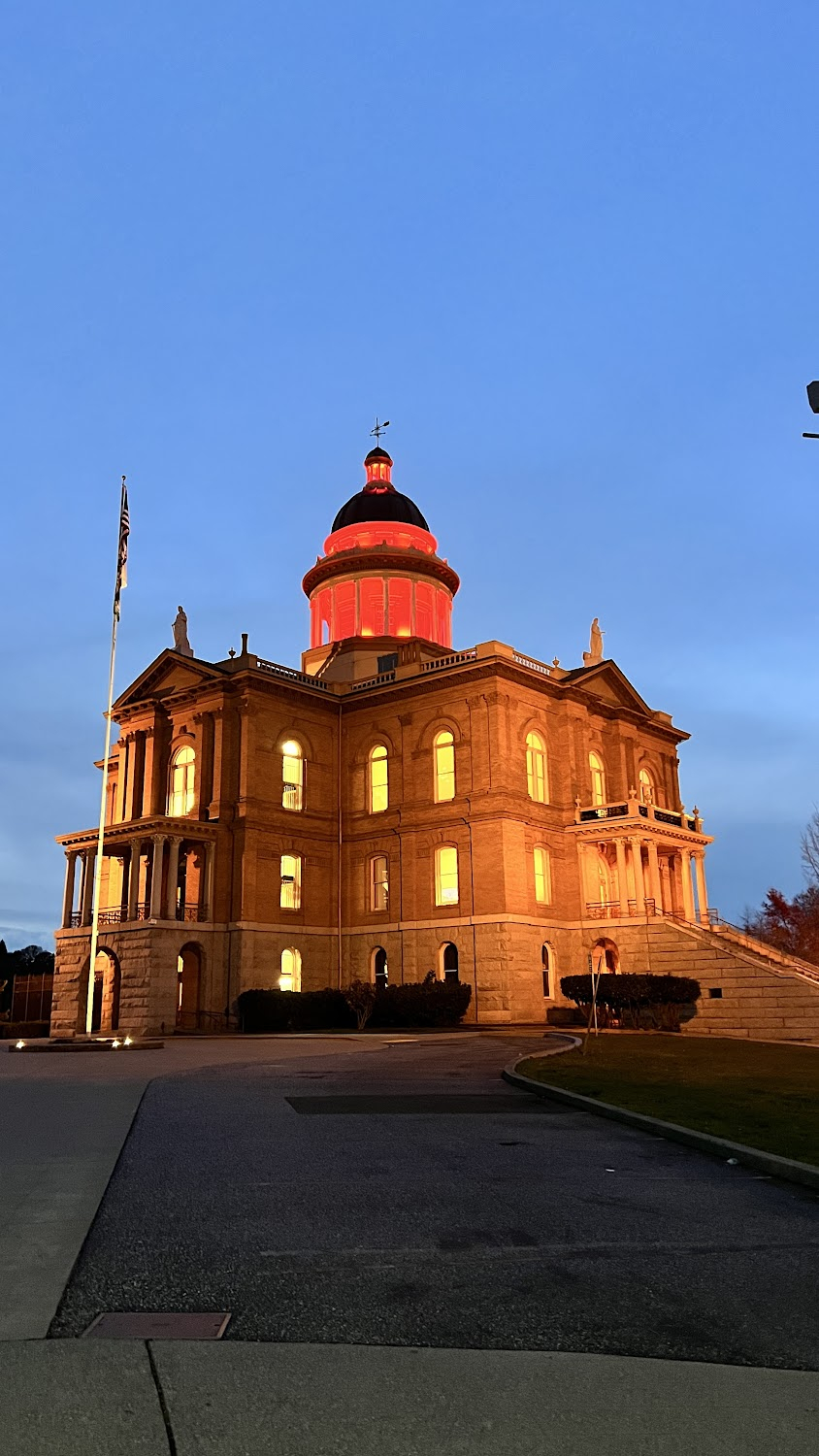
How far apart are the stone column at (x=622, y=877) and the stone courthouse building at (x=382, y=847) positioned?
0.31ft

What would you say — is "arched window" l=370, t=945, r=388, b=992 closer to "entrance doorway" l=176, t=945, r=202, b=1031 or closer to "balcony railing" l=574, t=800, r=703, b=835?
"entrance doorway" l=176, t=945, r=202, b=1031

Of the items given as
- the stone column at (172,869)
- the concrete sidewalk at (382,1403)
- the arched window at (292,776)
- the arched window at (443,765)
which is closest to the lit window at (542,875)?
the arched window at (443,765)

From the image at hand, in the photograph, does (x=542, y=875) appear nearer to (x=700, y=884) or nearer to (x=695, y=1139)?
(x=700, y=884)

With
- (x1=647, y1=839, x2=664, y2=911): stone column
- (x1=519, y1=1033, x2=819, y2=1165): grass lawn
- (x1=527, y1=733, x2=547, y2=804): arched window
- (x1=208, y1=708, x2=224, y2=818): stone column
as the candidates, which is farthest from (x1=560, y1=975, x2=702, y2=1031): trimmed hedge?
(x1=208, y1=708, x2=224, y2=818): stone column

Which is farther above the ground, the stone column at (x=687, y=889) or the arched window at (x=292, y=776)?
the arched window at (x=292, y=776)

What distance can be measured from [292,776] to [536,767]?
11.3 meters

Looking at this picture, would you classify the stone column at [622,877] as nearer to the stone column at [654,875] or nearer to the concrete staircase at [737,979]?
the stone column at [654,875]

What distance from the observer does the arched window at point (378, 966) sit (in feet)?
167

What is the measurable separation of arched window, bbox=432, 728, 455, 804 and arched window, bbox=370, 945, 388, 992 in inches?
292

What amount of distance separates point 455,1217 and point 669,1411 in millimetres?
3757

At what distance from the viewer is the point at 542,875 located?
165 feet

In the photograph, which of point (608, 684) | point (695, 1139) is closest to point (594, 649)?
point (608, 684)

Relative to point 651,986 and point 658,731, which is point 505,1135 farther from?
point 658,731

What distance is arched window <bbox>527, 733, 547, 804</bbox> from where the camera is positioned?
167 feet
